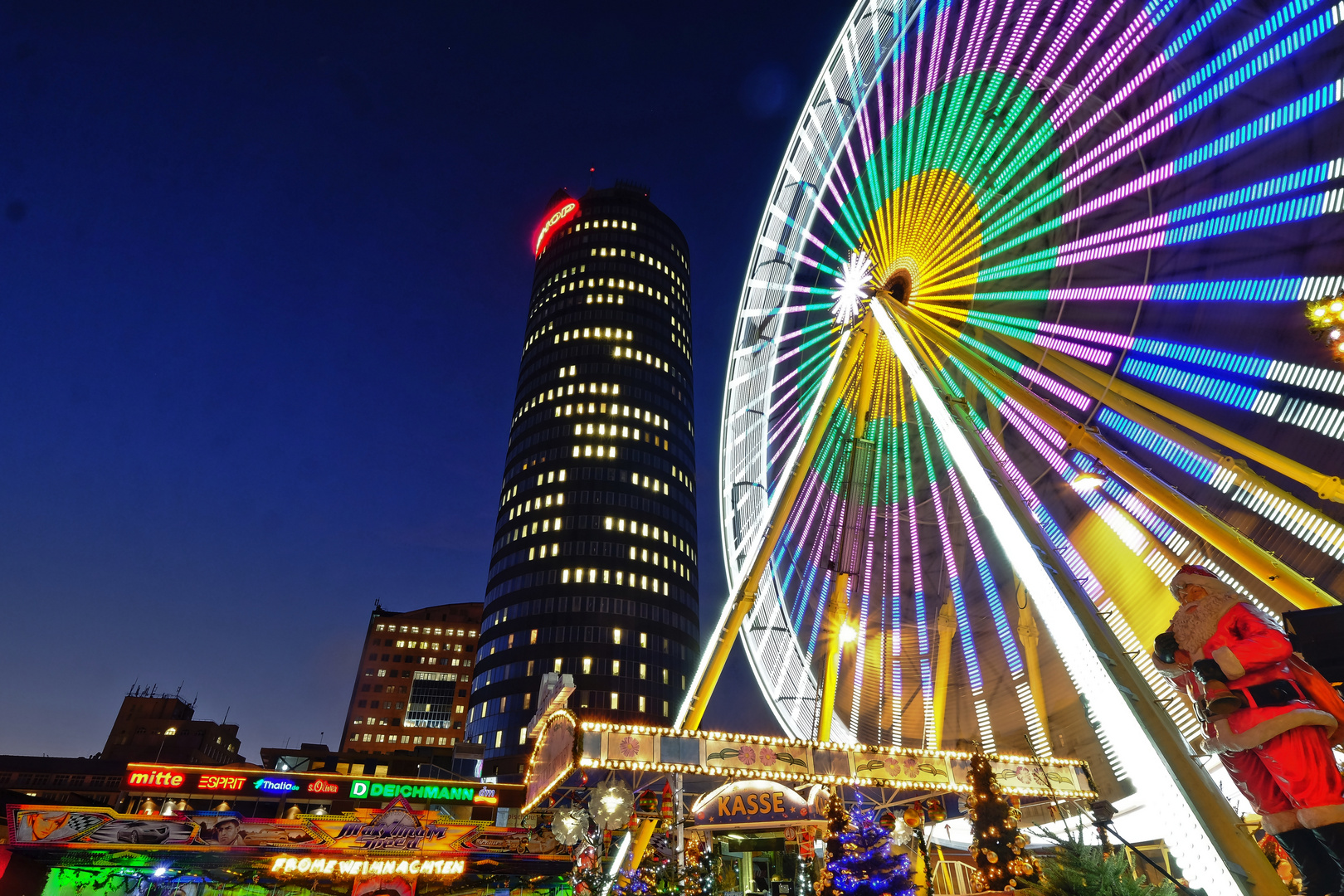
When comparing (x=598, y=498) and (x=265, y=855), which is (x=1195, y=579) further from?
(x=598, y=498)

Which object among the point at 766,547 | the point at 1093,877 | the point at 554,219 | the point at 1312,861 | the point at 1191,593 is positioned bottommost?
the point at 1312,861

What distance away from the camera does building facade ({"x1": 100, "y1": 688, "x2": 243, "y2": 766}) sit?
344 ft

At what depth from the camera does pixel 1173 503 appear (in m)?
12.3

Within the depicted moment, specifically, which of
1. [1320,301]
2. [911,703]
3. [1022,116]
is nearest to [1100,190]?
[1022,116]

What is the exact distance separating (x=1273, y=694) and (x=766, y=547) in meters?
15.5

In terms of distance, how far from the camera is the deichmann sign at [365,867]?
18703 millimetres

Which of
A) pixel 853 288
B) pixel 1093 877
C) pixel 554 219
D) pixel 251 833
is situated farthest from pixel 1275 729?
pixel 554 219

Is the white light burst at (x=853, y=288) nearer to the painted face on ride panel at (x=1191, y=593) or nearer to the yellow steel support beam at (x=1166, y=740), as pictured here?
the yellow steel support beam at (x=1166, y=740)

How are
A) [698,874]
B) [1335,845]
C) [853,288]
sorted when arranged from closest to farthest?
[1335,845], [698,874], [853,288]

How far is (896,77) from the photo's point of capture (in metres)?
21.4

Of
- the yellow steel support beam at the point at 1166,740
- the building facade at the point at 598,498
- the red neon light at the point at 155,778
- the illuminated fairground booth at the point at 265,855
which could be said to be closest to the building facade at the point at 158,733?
the building facade at the point at 598,498

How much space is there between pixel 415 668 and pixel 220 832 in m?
118

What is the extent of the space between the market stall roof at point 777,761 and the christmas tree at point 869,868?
605cm

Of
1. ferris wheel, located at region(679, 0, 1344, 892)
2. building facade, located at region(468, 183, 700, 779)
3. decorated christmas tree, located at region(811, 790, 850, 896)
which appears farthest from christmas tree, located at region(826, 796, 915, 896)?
building facade, located at region(468, 183, 700, 779)
